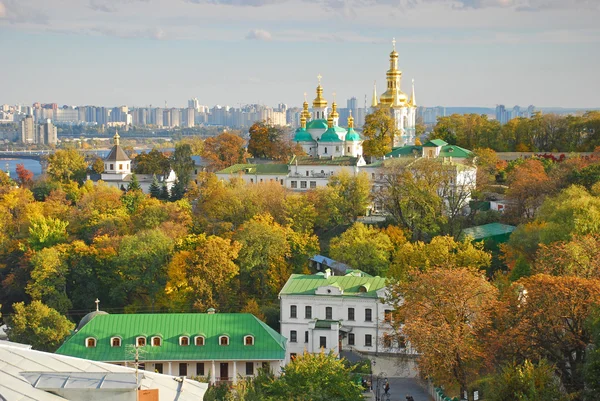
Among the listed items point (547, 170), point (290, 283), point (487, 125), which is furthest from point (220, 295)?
point (487, 125)

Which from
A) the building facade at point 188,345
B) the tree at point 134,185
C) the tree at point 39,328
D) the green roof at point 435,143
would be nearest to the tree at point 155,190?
the tree at point 134,185

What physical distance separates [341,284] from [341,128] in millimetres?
28771

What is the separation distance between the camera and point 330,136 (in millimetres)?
58781

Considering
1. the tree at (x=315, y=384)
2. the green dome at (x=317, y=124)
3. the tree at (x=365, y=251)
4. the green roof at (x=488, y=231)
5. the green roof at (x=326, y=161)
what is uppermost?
the green dome at (x=317, y=124)

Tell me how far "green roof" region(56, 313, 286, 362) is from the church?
2610 cm

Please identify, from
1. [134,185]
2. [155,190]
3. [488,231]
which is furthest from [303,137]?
[488,231]

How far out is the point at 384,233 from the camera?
4066cm

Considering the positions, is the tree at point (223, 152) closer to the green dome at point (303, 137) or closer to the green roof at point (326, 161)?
the green dome at point (303, 137)

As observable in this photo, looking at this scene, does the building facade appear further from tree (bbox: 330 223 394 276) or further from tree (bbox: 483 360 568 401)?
tree (bbox: 483 360 568 401)

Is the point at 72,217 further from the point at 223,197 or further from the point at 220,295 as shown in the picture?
the point at 220,295

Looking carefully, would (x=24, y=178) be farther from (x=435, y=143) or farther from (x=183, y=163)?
(x=435, y=143)

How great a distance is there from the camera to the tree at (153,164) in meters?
61.1

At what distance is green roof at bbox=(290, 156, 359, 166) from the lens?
177 ft

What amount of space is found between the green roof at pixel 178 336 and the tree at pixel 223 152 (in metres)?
29.9
